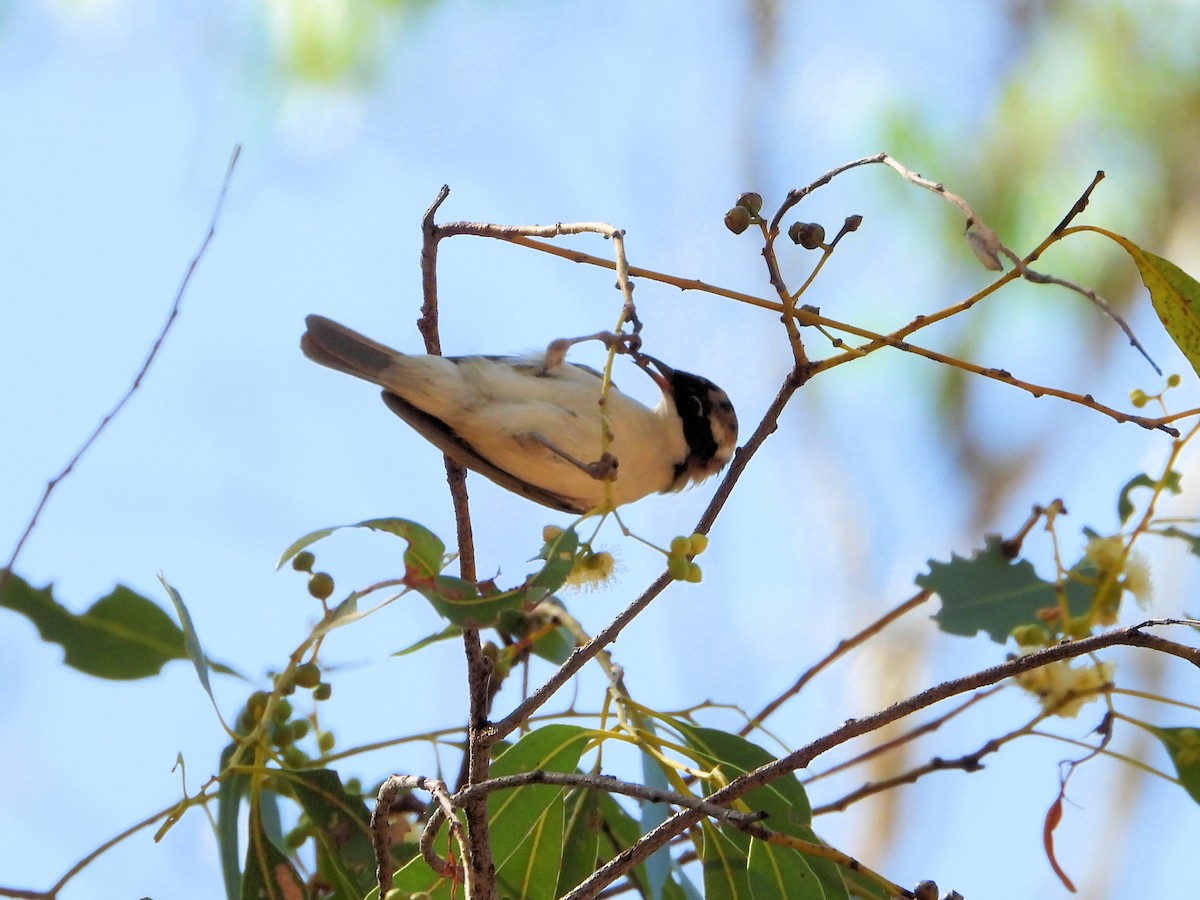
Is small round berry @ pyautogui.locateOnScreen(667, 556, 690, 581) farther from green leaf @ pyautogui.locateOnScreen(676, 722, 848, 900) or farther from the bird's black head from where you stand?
the bird's black head

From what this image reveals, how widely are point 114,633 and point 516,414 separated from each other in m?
1.05

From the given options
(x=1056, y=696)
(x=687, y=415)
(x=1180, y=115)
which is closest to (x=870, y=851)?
(x=687, y=415)

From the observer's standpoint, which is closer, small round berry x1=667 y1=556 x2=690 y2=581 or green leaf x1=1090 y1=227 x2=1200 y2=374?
small round berry x1=667 y1=556 x2=690 y2=581

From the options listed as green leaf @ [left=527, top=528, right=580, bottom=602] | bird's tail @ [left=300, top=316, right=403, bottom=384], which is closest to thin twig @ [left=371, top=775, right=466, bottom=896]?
green leaf @ [left=527, top=528, right=580, bottom=602]

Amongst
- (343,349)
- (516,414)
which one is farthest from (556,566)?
(343,349)

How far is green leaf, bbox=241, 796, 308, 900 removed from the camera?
182cm

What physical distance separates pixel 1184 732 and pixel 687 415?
1451mm

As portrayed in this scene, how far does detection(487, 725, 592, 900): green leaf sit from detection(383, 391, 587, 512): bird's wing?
1.03m

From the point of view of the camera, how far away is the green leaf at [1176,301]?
5.63ft

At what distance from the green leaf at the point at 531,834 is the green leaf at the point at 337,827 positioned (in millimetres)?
225

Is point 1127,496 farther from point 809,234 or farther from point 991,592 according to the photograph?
point 809,234

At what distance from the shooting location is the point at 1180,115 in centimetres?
617

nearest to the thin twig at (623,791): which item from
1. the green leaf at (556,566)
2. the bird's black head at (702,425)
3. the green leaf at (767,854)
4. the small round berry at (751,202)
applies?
the green leaf at (556,566)

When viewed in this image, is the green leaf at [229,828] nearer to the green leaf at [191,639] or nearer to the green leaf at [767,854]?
the green leaf at [191,639]
